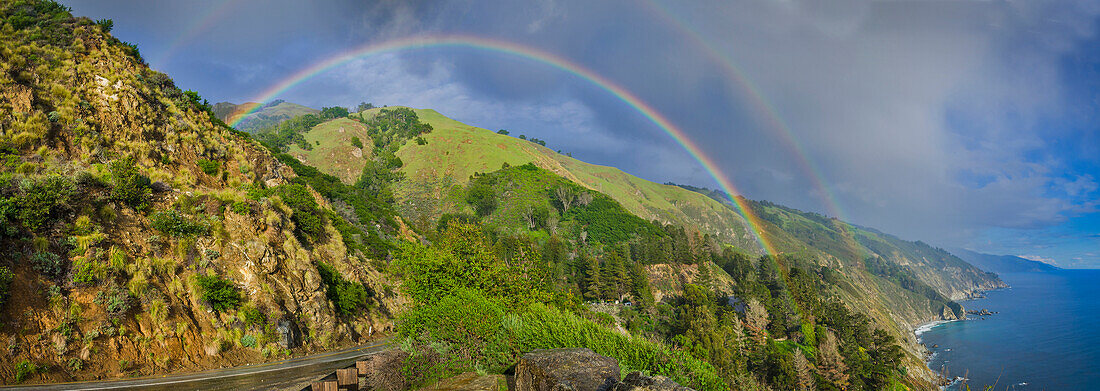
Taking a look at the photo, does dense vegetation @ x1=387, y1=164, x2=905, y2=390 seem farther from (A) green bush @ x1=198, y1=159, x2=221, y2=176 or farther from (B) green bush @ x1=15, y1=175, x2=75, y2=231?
(B) green bush @ x1=15, y1=175, x2=75, y2=231

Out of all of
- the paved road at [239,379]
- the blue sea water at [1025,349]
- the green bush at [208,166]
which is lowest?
the blue sea water at [1025,349]

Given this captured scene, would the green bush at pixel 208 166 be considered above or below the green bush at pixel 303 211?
above

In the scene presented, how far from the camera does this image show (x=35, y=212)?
1497 centimetres

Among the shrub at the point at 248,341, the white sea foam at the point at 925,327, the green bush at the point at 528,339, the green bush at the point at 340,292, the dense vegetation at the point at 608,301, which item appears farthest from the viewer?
the white sea foam at the point at 925,327

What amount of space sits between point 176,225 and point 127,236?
1.75m

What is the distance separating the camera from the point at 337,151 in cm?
15250

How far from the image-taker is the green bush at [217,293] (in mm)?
18234

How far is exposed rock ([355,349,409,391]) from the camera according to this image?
1167 cm

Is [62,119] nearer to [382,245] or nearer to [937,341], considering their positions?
[382,245]

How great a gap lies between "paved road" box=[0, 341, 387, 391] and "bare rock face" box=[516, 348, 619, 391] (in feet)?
20.2

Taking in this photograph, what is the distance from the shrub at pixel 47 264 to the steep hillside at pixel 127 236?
4cm

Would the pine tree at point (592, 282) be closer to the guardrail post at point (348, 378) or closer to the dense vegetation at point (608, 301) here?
the dense vegetation at point (608, 301)

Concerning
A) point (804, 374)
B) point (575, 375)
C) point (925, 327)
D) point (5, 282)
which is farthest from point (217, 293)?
point (925, 327)

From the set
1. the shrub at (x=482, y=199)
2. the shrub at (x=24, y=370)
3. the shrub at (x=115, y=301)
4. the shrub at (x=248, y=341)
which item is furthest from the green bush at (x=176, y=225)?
the shrub at (x=482, y=199)
